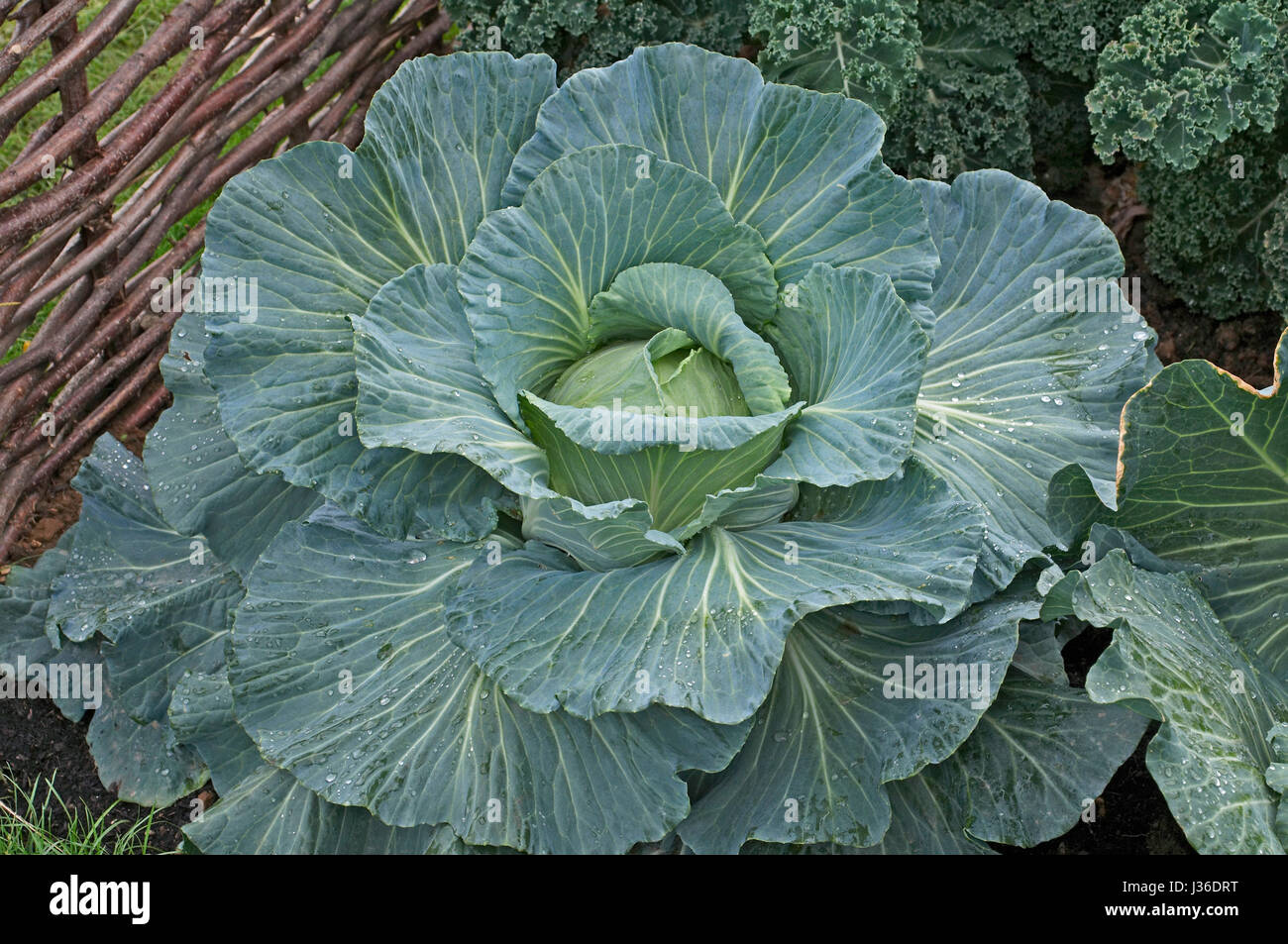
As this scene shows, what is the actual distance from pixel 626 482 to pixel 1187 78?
1.99 metres

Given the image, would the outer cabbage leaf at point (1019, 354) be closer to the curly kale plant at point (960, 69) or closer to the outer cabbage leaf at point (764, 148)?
the outer cabbage leaf at point (764, 148)

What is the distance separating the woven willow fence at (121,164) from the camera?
311cm

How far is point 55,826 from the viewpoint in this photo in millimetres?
3029

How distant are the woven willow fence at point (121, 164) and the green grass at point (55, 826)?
29.3 inches

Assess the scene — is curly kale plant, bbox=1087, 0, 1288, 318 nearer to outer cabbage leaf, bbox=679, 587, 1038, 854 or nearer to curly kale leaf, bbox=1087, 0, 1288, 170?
curly kale leaf, bbox=1087, 0, 1288, 170

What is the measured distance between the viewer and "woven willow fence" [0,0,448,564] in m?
3.11

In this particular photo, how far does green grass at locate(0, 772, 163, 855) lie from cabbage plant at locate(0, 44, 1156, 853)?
494 millimetres

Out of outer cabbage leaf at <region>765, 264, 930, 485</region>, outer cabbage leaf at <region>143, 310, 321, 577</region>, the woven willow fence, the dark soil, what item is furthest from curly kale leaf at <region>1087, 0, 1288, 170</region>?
the dark soil

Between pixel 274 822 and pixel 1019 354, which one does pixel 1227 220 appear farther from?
pixel 274 822

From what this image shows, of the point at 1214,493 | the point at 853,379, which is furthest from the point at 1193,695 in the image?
the point at 853,379

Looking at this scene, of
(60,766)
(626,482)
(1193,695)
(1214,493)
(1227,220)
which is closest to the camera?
(1193,695)

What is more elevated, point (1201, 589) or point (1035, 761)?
point (1201, 589)

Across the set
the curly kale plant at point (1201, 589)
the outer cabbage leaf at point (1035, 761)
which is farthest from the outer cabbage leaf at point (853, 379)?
the outer cabbage leaf at point (1035, 761)

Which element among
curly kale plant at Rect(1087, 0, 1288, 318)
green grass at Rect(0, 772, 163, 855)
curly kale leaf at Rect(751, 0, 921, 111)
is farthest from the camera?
curly kale leaf at Rect(751, 0, 921, 111)
